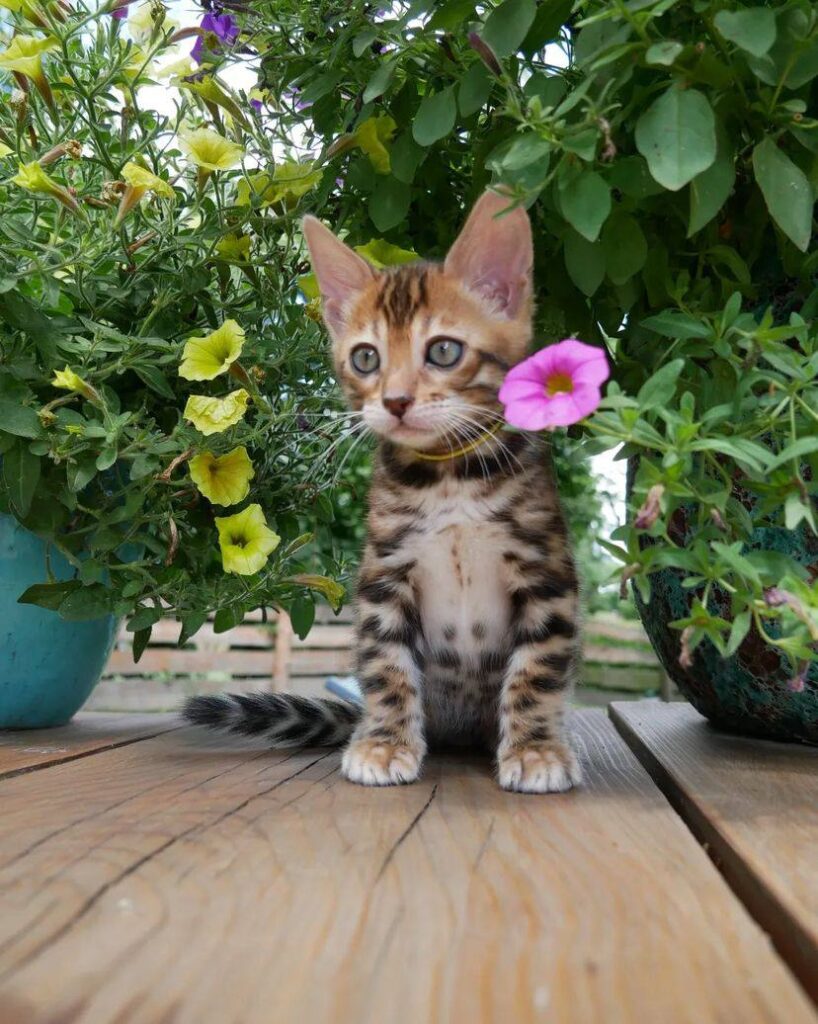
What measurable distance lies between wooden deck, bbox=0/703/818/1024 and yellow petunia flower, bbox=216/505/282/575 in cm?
32

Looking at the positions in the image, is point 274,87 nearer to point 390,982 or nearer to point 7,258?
point 7,258

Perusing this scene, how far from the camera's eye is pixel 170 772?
135 centimetres

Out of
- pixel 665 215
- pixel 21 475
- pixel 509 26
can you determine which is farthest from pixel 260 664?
pixel 509 26

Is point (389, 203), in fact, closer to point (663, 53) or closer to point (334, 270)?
point (334, 270)

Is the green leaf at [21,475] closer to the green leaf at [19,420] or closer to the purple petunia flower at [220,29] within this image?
the green leaf at [19,420]

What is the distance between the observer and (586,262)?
Answer: 1291mm

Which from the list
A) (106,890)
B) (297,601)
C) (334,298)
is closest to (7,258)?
(334,298)

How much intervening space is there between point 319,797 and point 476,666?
15.9 inches

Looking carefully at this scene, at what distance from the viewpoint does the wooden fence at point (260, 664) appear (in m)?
5.07

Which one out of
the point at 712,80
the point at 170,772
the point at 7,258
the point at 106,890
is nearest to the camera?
the point at 106,890

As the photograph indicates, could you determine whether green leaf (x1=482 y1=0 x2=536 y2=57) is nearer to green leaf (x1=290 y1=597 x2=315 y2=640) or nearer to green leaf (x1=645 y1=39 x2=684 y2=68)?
green leaf (x1=645 y1=39 x2=684 y2=68)

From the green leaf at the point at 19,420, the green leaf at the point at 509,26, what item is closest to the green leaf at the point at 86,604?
the green leaf at the point at 19,420

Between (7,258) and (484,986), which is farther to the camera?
(7,258)

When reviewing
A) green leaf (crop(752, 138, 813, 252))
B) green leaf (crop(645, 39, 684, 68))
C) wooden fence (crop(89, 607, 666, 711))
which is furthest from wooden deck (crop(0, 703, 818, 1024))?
wooden fence (crop(89, 607, 666, 711))
